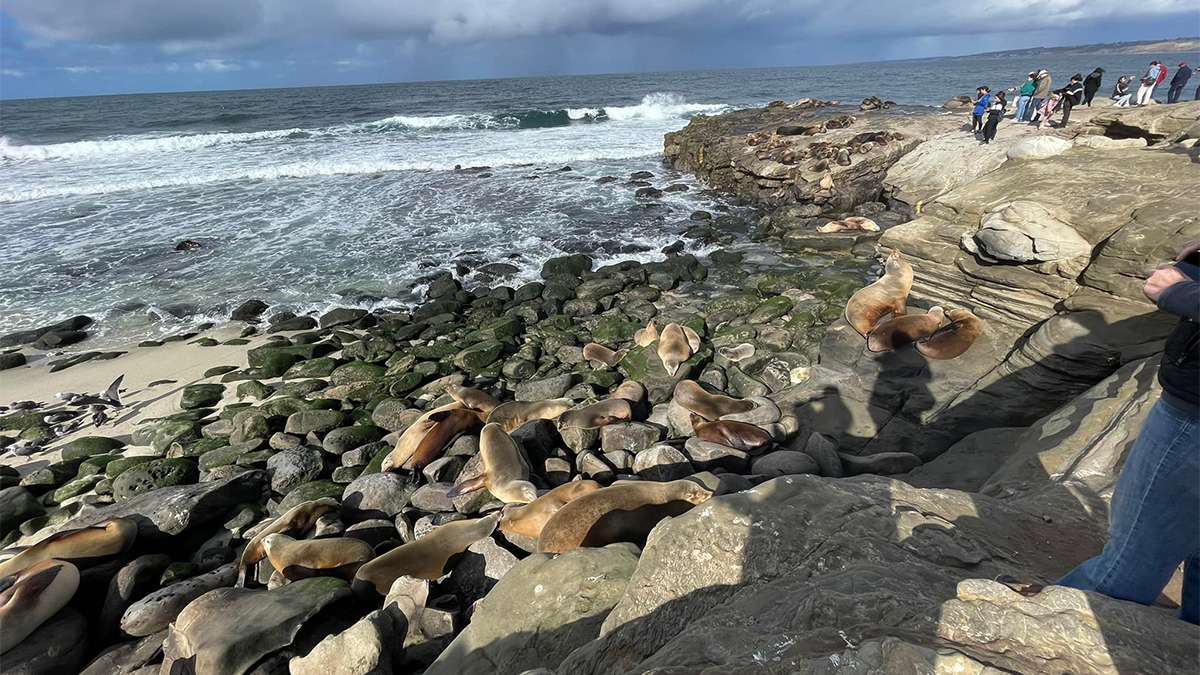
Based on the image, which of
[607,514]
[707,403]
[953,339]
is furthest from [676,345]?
[607,514]

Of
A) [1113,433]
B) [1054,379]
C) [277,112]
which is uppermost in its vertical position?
[277,112]

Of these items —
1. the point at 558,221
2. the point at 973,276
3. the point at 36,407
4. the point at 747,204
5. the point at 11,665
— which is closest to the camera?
the point at 11,665

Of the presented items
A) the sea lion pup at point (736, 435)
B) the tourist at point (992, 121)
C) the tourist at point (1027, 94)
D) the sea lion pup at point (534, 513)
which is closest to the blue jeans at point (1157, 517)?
the sea lion pup at point (534, 513)

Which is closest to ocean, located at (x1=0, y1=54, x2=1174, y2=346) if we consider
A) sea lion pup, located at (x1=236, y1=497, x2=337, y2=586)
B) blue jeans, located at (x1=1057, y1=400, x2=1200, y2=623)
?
sea lion pup, located at (x1=236, y1=497, x2=337, y2=586)

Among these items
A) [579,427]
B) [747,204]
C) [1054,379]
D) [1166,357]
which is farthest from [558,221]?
[1166,357]

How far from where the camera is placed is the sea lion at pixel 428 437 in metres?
5.72

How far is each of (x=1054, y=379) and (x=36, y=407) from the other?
38.6ft

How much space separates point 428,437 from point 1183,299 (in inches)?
216

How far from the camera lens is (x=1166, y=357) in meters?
1.98

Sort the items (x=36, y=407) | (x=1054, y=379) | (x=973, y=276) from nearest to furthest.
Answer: (x=1054, y=379) → (x=973, y=276) → (x=36, y=407)

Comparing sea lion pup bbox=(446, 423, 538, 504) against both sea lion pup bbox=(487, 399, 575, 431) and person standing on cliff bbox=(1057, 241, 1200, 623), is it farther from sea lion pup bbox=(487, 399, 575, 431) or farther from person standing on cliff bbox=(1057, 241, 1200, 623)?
person standing on cliff bbox=(1057, 241, 1200, 623)

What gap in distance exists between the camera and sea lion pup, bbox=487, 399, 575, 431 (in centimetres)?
633

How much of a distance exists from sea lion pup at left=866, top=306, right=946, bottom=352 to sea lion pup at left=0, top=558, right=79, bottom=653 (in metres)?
7.56

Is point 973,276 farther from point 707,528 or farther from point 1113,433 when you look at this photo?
point 707,528
